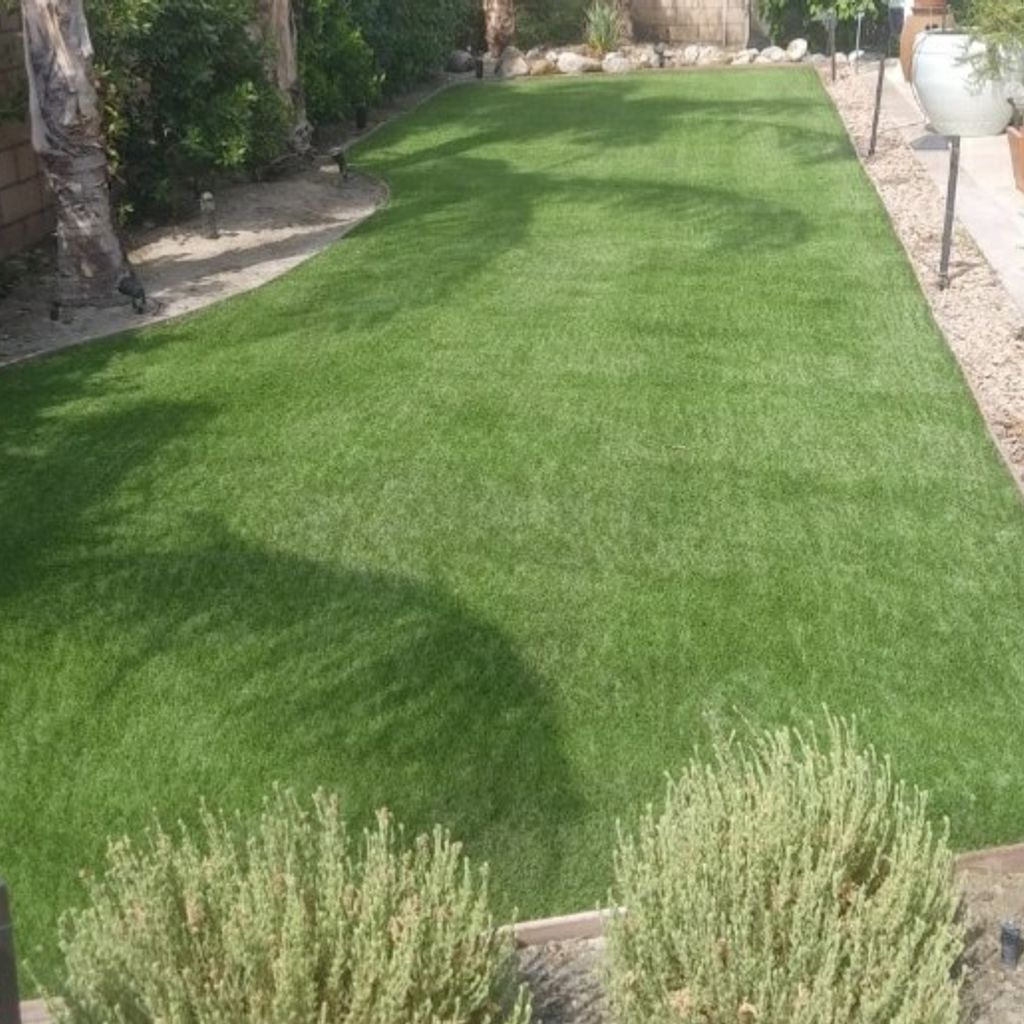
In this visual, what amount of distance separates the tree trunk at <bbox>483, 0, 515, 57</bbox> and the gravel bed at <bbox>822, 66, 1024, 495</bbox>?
35.6 ft

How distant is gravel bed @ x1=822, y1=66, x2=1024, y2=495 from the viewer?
893cm

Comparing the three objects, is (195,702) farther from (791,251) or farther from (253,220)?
(253,220)

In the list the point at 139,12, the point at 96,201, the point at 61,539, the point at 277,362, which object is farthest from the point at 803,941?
the point at 139,12

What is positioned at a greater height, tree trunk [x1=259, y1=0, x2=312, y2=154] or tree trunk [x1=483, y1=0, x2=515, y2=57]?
tree trunk [x1=259, y1=0, x2=312, y2=154]

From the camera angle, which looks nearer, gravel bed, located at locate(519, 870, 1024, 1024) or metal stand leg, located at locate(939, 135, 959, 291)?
gravel bed, located at locate(519, 870, 1024, 1024)

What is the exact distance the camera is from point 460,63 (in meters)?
26.0

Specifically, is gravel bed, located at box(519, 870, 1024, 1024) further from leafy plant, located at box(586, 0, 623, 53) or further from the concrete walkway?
leafy plant, located at box(586, 0, 623, 53)

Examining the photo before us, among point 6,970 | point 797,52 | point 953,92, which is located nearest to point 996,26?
point 953,92

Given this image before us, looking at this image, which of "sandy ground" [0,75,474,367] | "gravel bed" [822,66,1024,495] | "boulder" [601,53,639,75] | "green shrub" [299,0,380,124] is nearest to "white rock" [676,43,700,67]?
"boulder" [601,53,639,75]

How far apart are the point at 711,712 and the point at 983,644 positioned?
137 cm

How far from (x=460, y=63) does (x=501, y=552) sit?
20.5 metres

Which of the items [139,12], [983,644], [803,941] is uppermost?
[139,12]

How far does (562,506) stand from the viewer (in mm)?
7598

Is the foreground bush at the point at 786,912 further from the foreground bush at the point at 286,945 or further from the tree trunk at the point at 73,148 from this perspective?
the tree trunk at the point at 73,148
